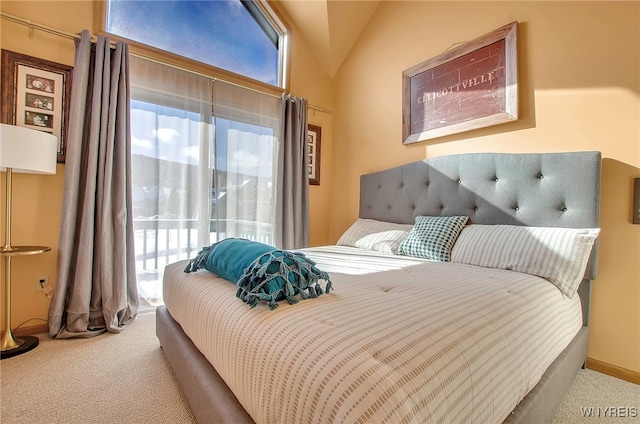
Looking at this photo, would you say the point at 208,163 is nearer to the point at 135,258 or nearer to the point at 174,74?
the point at 174,74

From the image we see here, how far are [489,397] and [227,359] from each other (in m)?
0.75

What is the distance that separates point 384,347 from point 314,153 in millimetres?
3011

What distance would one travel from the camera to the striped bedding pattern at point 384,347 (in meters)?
0.60

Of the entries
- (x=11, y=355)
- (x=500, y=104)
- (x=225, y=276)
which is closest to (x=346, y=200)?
(x=500, y=104)

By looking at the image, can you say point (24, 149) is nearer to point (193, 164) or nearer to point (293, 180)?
point (193, 164)

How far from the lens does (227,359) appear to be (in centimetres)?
93

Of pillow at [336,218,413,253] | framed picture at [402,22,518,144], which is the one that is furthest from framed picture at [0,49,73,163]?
framed picture at [402,22,518,144]

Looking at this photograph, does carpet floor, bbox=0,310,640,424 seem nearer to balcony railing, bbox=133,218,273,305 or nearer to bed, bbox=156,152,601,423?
bed, bbox=156,152,601,423

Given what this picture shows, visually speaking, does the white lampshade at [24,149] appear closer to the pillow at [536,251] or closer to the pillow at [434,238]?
the pillow at [434,238]

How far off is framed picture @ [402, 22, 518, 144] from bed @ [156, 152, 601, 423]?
15.1 inches

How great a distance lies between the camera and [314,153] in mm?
3516

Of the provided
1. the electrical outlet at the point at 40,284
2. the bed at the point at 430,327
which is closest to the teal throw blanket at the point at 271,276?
the bed at the point at 430,327

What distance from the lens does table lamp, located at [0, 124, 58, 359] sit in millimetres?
1627

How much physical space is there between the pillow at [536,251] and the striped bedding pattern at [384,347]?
10.3 inches
